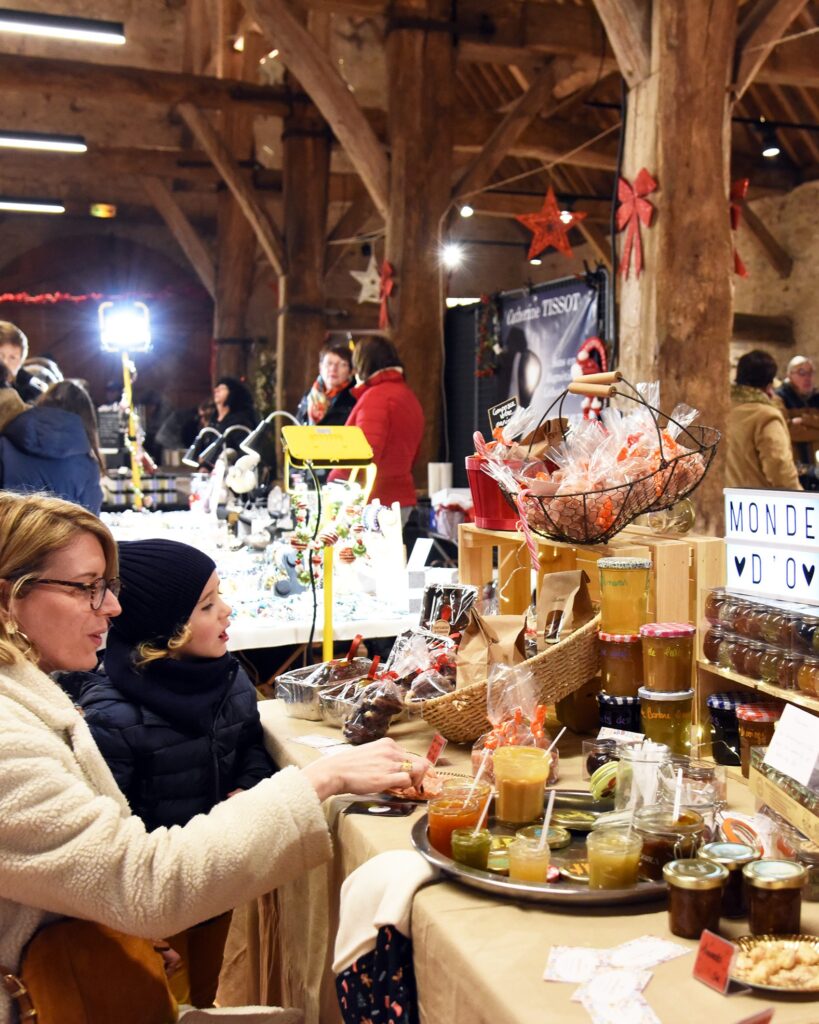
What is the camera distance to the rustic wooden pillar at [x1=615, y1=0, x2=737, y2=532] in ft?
13.9

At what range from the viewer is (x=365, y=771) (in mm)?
1900

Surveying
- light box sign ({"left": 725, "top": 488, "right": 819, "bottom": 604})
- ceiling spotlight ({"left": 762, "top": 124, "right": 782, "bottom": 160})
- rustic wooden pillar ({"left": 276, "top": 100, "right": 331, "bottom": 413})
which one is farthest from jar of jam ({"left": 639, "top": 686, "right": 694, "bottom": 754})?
ceiling spotlight ({"left": 762, "top": 124, "right": 782, "bottom": 160})

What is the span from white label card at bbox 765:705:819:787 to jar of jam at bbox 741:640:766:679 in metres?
0.26

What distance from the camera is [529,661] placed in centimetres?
220

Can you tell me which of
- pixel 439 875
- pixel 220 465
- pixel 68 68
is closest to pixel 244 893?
pixel 439 875

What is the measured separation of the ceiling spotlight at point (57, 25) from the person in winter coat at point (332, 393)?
3.34 m

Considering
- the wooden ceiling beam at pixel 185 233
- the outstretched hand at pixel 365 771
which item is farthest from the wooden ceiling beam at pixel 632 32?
the wooden ceiling beam at pixel 185 233

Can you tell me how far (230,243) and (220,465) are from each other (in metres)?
8.42

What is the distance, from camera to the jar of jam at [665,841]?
1609mm

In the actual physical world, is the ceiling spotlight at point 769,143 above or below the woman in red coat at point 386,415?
above

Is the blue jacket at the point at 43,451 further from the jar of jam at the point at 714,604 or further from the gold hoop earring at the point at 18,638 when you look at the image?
the jar of jam at the point at 714,604

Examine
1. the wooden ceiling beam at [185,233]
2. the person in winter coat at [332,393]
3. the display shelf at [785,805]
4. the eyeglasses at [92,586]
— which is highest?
the wooden ceiling beam at [185,233]

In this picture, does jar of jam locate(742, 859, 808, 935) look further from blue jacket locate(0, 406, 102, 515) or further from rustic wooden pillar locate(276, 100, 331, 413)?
rustic wooden pillar locate(276, 100, 331, 413)

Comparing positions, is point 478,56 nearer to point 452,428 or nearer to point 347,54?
point 452,428
